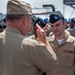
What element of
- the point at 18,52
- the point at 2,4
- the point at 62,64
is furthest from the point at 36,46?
the point at 2,4

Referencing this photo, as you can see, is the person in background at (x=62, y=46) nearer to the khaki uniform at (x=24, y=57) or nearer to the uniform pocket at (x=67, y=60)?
the uniform pocket at (x=67, y=60)

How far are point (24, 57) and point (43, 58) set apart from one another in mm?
169

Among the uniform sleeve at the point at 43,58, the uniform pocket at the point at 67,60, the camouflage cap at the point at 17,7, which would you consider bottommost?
the uniform pocket at the point at 67,60

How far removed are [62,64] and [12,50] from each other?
176 cm

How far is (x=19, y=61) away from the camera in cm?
243

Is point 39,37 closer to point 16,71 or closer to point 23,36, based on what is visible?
point 23,36

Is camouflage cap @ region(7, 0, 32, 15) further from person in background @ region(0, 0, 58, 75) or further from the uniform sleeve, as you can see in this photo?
the uniform sleeve

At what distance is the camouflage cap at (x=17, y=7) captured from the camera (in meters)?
2.46

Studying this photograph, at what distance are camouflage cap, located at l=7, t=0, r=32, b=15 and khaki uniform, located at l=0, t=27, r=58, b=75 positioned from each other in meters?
0.17

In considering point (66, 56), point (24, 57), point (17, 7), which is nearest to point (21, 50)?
point (24, 57)

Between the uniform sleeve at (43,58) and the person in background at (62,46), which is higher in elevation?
the uniform sleeve at (43,58)

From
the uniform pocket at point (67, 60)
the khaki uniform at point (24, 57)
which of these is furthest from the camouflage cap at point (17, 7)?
the uniform pocket at point (67, 60)

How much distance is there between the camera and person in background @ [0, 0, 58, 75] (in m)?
2.41

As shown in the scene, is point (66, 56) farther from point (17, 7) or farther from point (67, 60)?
point (17, 7)
